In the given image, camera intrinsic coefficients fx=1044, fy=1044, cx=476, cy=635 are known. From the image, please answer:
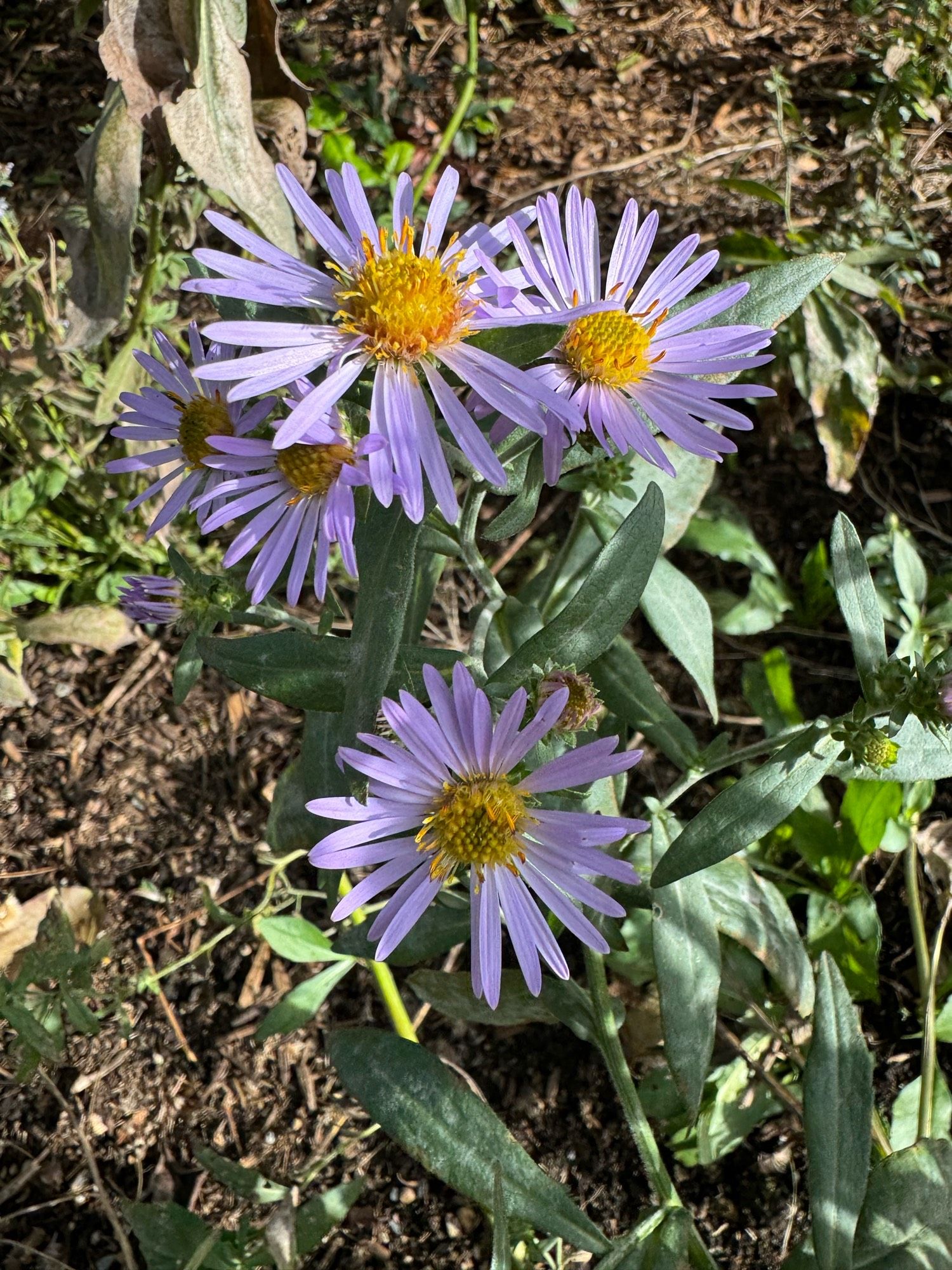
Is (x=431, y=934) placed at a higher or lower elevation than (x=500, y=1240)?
higher

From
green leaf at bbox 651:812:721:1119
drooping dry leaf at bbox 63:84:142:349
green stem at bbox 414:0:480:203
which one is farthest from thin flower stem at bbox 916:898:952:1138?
green stem at bbox 414:0:480:203

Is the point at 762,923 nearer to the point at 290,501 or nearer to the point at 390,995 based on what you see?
the point at 390,995

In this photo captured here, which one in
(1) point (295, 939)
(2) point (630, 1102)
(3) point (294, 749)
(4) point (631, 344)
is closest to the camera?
(4) point (631, 344)

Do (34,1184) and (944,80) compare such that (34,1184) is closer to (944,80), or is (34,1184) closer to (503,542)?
(503,542)

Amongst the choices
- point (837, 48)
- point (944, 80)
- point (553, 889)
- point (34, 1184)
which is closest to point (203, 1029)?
point (34, 1184)

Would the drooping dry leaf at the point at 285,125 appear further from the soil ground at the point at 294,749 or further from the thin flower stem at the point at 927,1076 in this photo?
the thin flower stem at the point at 927,1076

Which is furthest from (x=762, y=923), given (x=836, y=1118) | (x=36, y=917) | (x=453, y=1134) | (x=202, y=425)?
(x=36, y=917)

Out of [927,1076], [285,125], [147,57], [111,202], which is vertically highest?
[285,125]

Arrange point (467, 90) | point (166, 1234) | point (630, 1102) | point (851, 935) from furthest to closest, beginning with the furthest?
1. point (467, 90)
2. point (851, 935)
3. point (166, 1234)
4. point (630, 1102)
